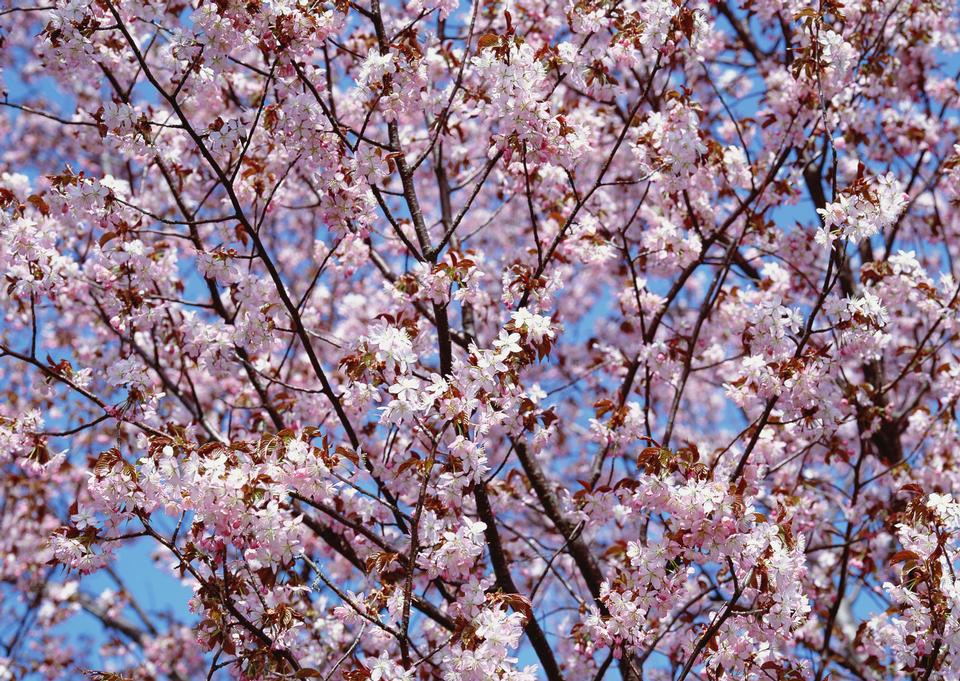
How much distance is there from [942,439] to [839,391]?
6.33 feet

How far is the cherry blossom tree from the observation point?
11.8ft

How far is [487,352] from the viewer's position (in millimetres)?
Answer: 3578

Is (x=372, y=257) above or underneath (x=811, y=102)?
underneath

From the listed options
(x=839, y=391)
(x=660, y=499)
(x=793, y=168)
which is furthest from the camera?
(x=793, y=168)

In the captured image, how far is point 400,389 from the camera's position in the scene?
3.55 m

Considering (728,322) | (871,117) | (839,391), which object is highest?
(871,117)

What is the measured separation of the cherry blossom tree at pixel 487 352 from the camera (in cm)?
360

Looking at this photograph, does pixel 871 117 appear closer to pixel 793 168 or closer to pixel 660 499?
pixel 793 168

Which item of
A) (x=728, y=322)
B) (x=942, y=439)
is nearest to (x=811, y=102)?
(x=728, y=322)

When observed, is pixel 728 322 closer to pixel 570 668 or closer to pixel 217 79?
pixel 570 668

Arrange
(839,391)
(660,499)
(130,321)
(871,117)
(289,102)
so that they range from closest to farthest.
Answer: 1. (660,499)
2. (289,102)
3. (839,391)
4. (130,321)
5. (871,117)

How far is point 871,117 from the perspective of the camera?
21.9ft

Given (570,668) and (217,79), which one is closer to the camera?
(217,79)

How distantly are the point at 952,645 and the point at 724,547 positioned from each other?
909 mm
